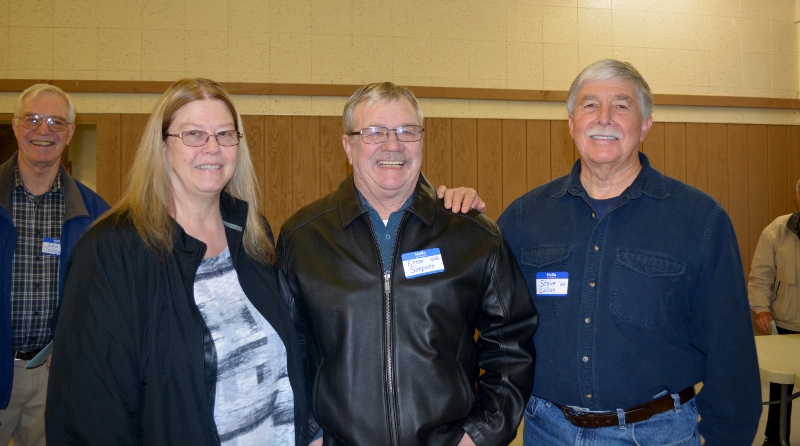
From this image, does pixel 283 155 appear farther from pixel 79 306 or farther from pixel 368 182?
pixel 79 306

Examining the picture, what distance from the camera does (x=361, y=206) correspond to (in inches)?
78.9

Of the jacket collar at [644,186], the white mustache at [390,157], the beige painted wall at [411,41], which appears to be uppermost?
the beige painted wall at [411,41]

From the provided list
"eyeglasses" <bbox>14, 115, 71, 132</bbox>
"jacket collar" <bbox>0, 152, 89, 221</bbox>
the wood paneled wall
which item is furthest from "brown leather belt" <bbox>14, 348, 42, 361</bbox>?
the wood paneled wall

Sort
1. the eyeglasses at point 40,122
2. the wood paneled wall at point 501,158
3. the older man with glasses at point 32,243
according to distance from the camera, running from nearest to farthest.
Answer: the older man with glasses at point 32,243
the eyeglasses at point 40,122
the wood paneled wall at point 501,158

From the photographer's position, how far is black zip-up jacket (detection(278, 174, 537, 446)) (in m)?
1.84

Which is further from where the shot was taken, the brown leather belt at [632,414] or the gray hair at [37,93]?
the gray hair at [37,93]

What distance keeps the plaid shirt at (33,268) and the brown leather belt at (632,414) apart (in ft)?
8.53

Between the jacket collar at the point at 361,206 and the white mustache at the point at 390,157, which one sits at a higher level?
the white mustache at the point at 390,157

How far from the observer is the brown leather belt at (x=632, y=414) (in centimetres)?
189

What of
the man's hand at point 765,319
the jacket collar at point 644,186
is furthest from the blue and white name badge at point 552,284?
the man's hand at point 765,319

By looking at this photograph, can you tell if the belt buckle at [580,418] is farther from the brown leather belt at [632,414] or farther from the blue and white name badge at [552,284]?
the blue and white name badge at [552,284]

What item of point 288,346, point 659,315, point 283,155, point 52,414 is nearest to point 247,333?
point 288,346

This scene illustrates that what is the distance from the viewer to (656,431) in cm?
188

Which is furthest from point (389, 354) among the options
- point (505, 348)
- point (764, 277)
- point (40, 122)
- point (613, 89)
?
point (764, 277)
